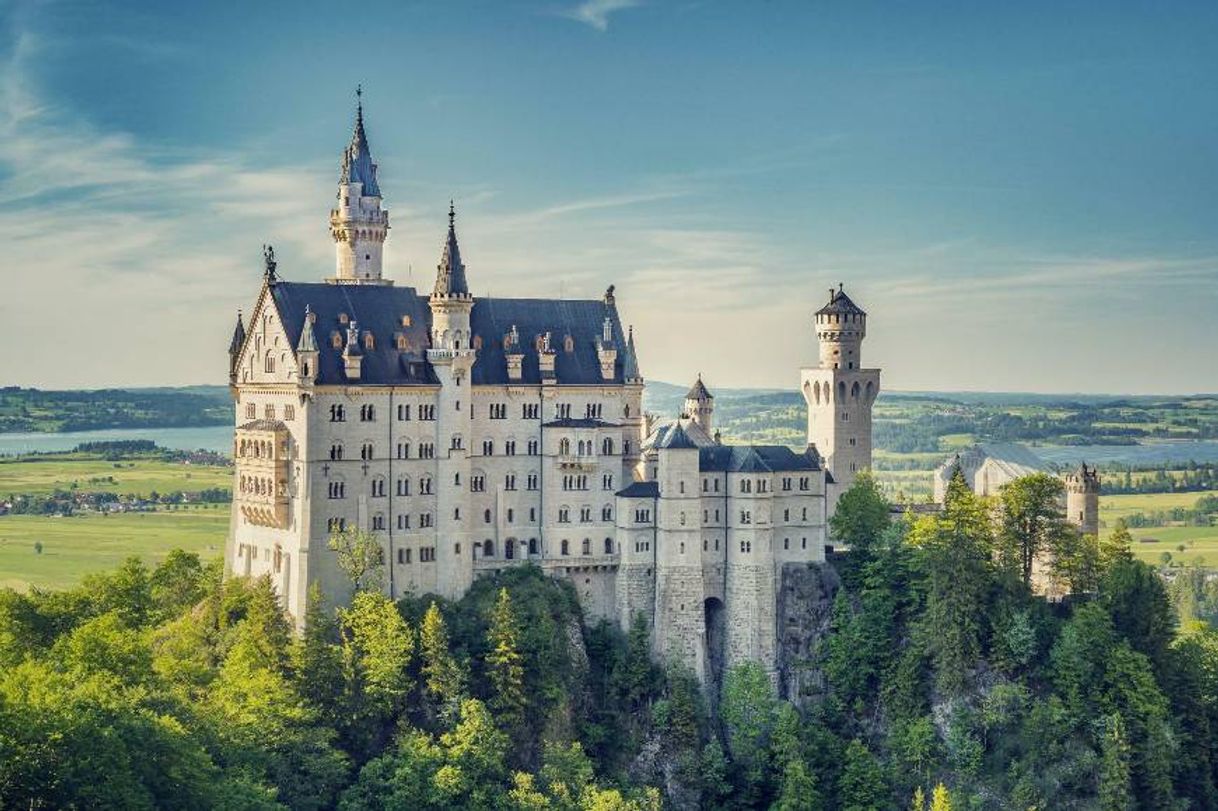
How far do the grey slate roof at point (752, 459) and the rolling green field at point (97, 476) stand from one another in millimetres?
89062

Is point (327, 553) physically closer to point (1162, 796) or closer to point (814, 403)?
point (814, 403)

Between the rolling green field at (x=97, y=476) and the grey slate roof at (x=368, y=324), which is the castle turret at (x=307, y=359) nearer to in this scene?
the grey slate roof at (x=368, y=324)

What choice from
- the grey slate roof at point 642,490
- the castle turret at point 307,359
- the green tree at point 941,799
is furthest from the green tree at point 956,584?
the castle turret at point 307,359

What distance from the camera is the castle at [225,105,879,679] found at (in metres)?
103

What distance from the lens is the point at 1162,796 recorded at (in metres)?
107

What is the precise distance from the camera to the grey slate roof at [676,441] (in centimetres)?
10931

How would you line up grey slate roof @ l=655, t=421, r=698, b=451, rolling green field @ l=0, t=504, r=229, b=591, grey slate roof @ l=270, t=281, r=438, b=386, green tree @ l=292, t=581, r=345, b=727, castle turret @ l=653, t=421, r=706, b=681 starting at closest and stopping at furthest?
green tree @ l=292, t=581, r=345, b=727 < grey slate roof @ l=270, t=281, r=438, b=386 < castle turret @ l=653, t=421, r=706, b=681 < grey slate roof @ l=655, t=421, r=698, b=451 < rolling green field @ l=0, t=504, r=229, b=591

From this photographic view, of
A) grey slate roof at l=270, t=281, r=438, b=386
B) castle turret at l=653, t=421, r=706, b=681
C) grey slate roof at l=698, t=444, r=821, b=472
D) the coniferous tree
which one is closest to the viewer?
the coniferous tree

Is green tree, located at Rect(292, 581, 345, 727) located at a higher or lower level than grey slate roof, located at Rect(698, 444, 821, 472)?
lower

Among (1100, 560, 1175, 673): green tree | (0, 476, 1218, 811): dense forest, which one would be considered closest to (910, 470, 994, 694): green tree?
(0, 476, 1218, 811): dense forest

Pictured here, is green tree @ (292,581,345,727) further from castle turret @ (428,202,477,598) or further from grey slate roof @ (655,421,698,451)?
grey slate roof @ (655,421,698,451)

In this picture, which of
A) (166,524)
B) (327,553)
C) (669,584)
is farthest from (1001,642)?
(166,524)

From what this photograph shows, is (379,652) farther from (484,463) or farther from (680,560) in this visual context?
(680,560)

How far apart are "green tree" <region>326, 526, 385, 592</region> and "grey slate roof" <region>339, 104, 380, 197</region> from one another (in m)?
26.2
